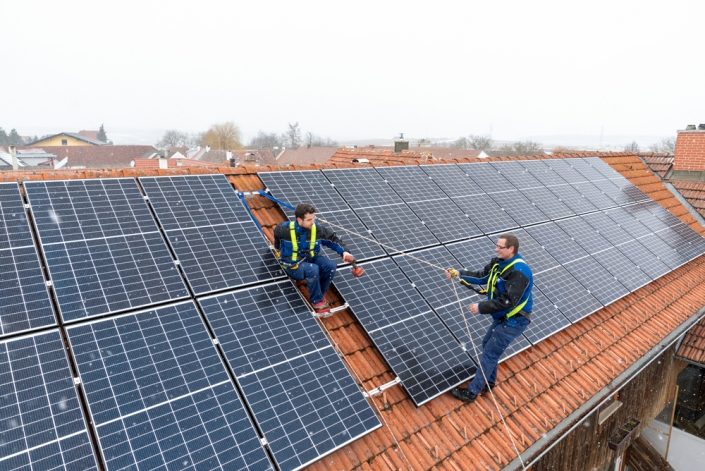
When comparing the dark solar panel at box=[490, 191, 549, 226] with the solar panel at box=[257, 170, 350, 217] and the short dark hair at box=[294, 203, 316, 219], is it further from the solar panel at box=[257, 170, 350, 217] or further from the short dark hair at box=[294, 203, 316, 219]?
the short dark hair at box=[294, 203, 316, 219]

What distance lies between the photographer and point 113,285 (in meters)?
4.93

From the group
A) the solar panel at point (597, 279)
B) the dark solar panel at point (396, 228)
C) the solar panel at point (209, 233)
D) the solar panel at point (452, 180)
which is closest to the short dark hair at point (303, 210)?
the solar panel at point (209, 233)

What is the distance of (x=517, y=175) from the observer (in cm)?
1184

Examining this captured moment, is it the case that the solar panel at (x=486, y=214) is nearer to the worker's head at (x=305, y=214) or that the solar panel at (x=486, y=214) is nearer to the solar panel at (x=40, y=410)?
the worker's head at (x=305, y=214)

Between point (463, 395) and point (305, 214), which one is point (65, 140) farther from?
point (463, 395)

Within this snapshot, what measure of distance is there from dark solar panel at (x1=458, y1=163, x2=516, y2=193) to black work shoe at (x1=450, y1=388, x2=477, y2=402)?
5.78m

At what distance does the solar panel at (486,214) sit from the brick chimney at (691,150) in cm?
1072

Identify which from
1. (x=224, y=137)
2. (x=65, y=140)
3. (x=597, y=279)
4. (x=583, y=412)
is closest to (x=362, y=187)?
(x=583, y=412)

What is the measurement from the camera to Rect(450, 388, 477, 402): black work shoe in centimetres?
583

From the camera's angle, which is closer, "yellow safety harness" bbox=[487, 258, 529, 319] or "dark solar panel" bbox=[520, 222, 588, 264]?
"yellow safety harness" bbox=[487, 258, 529, 319]

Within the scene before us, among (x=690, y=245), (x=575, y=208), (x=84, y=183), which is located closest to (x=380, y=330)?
(x=84, y=183)

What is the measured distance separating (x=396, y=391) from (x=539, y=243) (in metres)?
5.41

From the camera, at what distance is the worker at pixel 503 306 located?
5.50 metres

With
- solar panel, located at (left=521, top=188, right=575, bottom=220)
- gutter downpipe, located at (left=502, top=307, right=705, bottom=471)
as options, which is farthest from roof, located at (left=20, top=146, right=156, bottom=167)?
gutter downpipe, located at (left=502, top=307, right=705, bottom=471)
